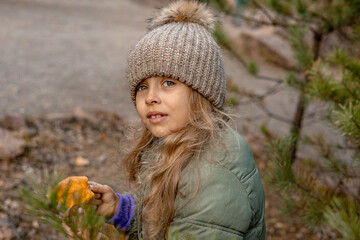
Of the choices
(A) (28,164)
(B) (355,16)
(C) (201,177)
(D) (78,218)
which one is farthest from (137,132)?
(B) (355,16)

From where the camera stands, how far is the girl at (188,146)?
1250mm

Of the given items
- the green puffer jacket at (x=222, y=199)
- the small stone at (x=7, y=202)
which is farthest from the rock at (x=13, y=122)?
the green puffer jacket at (x=222, y=199)

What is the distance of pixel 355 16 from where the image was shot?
8.46 feet

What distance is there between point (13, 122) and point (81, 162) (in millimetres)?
874

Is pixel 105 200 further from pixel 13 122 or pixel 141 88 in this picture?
pixel 13 122

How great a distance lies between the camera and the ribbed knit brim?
1399 millimetres

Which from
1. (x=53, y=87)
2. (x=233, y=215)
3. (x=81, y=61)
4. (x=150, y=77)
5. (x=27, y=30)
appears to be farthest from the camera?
(x=27, y=30)

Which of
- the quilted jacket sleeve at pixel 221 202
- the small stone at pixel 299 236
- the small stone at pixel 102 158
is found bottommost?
the small stone at pixel 299 236

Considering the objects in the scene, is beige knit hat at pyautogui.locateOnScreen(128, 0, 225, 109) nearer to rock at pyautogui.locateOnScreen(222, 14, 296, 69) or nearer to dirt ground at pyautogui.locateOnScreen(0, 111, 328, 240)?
dirt ground at pyautogui.locateOnScreen(0, 111, 328, 240)

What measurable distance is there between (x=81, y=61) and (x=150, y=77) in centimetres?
617

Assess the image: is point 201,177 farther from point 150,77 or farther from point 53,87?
point 53,87

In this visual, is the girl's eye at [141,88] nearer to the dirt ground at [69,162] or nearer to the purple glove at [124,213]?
the dirt ground at [69,162]

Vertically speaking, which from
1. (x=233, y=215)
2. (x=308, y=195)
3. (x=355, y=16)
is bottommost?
(x=308, y=195)

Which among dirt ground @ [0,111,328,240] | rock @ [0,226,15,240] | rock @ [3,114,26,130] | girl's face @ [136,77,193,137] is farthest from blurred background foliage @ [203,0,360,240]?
rock @ [3,114,26,130]
